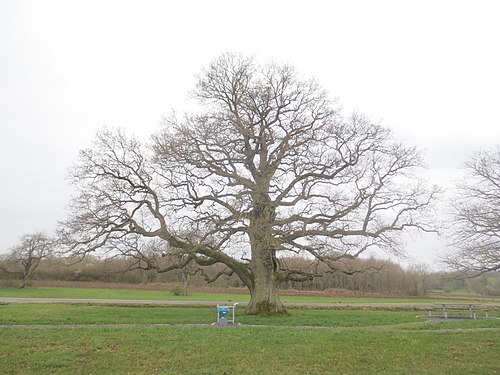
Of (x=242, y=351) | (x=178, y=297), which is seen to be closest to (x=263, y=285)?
(x=242, y=351)

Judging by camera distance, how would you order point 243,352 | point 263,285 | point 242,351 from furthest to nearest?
point 263,285
point 242,351
point 243,352

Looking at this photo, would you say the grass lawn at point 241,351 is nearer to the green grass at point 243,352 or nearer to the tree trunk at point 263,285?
the green grass at point 243,352

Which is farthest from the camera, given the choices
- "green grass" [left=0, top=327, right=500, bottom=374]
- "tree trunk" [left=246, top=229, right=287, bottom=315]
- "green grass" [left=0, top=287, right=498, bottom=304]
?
"green grass" [left=0, top=287, right=498, bottom=304]

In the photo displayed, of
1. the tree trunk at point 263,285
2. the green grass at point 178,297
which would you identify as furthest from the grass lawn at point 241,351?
the green grass at point 178,297

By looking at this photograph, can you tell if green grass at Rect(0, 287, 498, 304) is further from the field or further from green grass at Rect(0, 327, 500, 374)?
green grass at Rect(0, 327, 500, 374)

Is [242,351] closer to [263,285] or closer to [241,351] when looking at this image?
[241,351]

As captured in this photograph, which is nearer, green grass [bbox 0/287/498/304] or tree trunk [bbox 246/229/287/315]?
tree trunk [bbox 246/229/287/315]

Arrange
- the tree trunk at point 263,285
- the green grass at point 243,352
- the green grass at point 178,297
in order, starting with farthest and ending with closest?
the green grass at point 178,297
the tree trunk at point 263,285
the green grass at point 243,352

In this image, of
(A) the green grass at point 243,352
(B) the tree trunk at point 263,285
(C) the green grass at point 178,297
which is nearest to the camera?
(A) the green grass at point 243,352

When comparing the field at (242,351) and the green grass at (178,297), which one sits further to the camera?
the green grass at (178,297)

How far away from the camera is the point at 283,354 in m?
11.1

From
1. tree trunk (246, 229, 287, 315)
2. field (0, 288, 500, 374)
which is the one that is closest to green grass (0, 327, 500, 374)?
field (0, 288, 500, 374)

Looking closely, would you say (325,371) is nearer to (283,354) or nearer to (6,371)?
(283,354)

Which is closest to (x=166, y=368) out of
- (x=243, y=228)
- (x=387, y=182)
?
(x=243, y=228)
